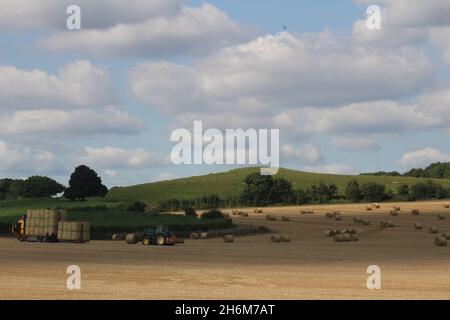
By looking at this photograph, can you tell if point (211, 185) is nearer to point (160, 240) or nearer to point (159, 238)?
point (159, 238)

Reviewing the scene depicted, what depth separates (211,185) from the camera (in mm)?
158125

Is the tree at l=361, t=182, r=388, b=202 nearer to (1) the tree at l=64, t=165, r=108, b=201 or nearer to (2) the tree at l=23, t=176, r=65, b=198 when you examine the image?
(1) the tree at l=64, t=165, r=108, b=201

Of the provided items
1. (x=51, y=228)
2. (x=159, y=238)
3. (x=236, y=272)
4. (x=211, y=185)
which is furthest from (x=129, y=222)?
(x=211, y=185)

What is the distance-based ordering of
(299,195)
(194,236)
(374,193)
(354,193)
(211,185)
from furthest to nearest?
(211,185) → (354,193) → (299,195) → (374,193) → (194,236)

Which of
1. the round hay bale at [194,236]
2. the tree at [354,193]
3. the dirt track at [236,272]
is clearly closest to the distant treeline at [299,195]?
the tree at [354,193]

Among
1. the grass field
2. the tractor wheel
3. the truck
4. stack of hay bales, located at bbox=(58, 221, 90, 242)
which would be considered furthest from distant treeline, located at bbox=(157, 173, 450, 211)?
the tractor wheel

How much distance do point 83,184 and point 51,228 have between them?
74.8 metres

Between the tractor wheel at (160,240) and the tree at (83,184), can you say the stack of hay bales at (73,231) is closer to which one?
the tractor wheel at (160,240)

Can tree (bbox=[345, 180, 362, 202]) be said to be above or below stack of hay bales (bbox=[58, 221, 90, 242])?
above

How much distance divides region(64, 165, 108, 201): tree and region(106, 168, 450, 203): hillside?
6.06 metres

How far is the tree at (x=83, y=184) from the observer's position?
138m

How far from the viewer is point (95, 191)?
141 metres

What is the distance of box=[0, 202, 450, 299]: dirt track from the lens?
26281mm

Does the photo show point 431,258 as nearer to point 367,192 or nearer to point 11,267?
point 11,267
